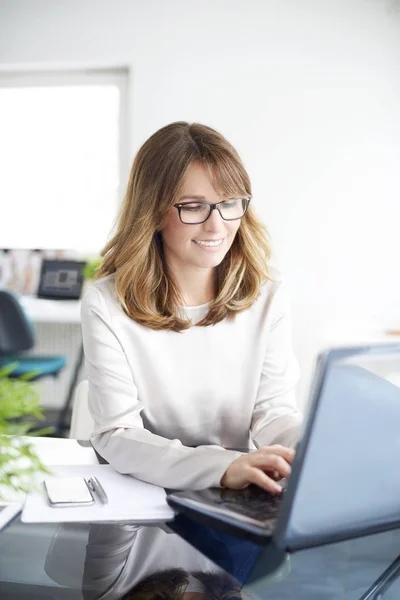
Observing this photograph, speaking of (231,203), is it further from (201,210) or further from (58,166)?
(58,166)

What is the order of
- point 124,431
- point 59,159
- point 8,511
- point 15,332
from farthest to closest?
point 59,159
point 15,332
point 124,431
point 8,511

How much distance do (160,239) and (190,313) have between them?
0.58ft

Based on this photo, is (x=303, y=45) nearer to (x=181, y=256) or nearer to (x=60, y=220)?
(x=60, y=220)

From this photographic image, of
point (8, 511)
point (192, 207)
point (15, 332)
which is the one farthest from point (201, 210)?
point (15, 332)

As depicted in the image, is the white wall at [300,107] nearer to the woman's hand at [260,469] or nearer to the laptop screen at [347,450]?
the woman's hand at [260,469]

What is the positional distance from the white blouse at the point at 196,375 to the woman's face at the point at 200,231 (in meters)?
0.13

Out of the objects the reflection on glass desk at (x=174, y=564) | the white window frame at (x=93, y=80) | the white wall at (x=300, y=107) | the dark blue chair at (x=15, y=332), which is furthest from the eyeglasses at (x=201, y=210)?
the white window frame at (x=93, y=80)

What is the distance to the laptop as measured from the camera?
0.65 m

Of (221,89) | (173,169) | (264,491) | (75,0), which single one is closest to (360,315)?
(221,89)

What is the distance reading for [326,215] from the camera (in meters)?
3.74

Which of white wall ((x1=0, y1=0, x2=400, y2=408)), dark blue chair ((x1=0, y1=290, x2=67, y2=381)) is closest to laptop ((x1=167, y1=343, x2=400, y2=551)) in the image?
dark blue chair ((x1=0, y1=290, x2=67, y2=381))

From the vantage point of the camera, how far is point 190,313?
1403mm

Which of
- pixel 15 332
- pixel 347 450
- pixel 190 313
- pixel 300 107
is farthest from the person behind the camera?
pixel 300 107

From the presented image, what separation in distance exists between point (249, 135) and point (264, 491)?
9.98ft
